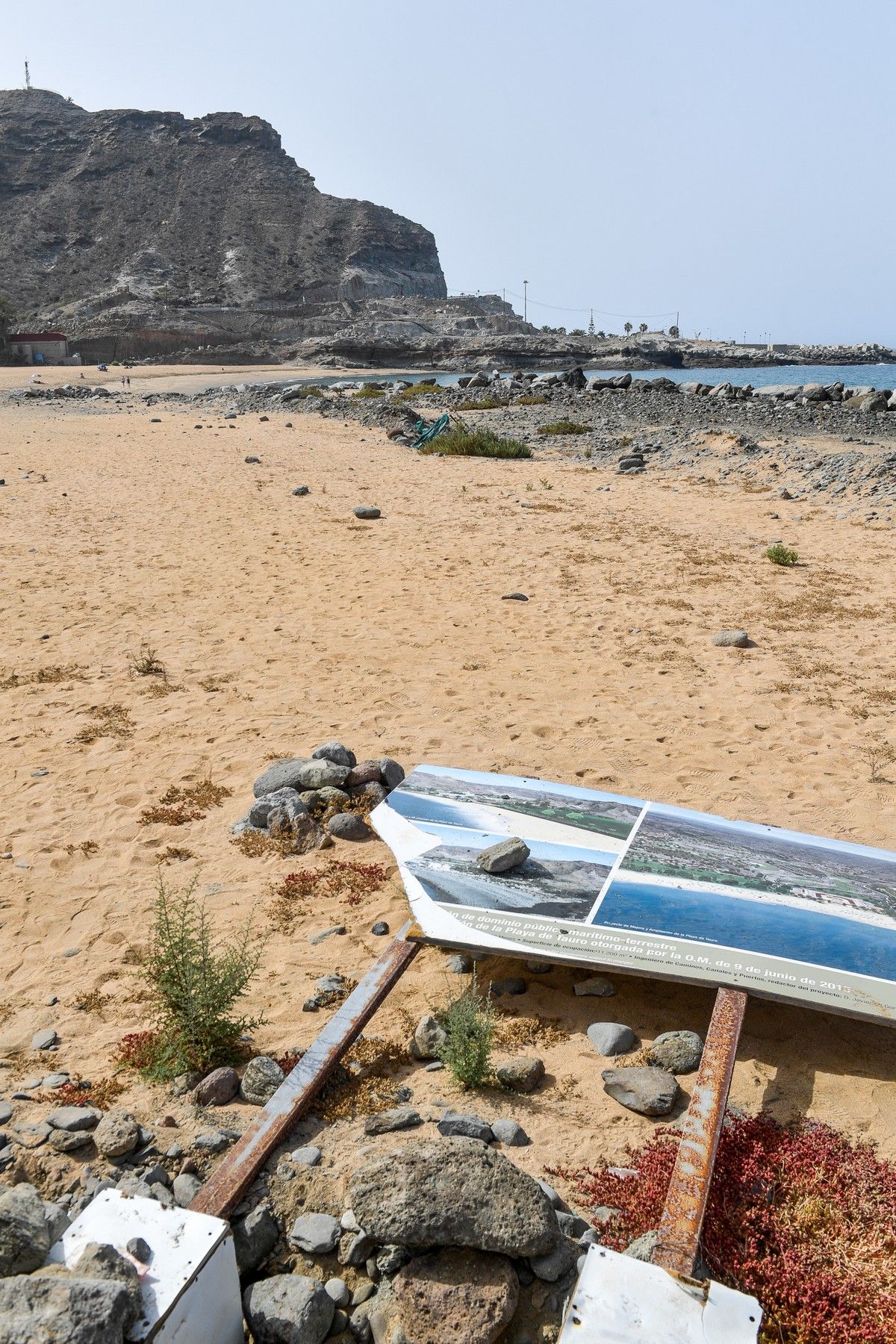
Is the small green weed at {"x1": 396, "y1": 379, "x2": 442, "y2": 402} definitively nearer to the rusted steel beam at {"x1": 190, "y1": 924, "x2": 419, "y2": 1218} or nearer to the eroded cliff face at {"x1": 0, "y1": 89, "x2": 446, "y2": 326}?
Answer: the rusted steel beam at {"x1": 190, "y1": 924, "x2": 419, "y2": 1218}

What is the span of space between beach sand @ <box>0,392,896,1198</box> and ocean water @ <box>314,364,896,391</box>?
40449 mm

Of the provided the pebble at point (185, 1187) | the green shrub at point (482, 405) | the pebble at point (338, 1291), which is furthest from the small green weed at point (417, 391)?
the pebble at point (338, 1291)

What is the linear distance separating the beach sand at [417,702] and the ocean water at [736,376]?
40449 mm

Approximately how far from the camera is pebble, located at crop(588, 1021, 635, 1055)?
336cm

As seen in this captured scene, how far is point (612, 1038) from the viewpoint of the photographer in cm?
338

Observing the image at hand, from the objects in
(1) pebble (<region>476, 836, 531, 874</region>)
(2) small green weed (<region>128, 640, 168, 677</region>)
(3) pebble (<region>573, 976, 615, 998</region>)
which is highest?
(1) pebble (<region>476, 836, 531, 874</region>)

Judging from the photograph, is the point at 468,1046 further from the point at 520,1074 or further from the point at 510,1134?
the point at 510,1134

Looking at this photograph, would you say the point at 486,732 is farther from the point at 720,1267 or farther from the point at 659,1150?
the point at 720,1267

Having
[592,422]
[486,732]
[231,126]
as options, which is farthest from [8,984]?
[231,126]

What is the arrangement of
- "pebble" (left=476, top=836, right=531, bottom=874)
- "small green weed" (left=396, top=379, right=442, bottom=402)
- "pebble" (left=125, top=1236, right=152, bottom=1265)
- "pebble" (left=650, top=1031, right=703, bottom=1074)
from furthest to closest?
"small green weed" (left=396, top=379, right=442, bottom=402) → "pebble" (left=476, top=836, right=531, bottom=874) → "pebble" (left=650, top=1031, right=703, bottom=1074) → "pebble" (left=125, top=1236, right=152, bottom=1265)

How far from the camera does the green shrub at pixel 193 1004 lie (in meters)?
3.27

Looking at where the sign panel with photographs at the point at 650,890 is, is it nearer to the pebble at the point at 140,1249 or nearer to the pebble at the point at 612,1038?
the pebble at the point at 612,1038

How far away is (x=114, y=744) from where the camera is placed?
6.05 metres

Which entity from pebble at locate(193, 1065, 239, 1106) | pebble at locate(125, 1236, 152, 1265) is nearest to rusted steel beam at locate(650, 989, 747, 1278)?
pebble at locate(125, 1236, 152, 1265)
